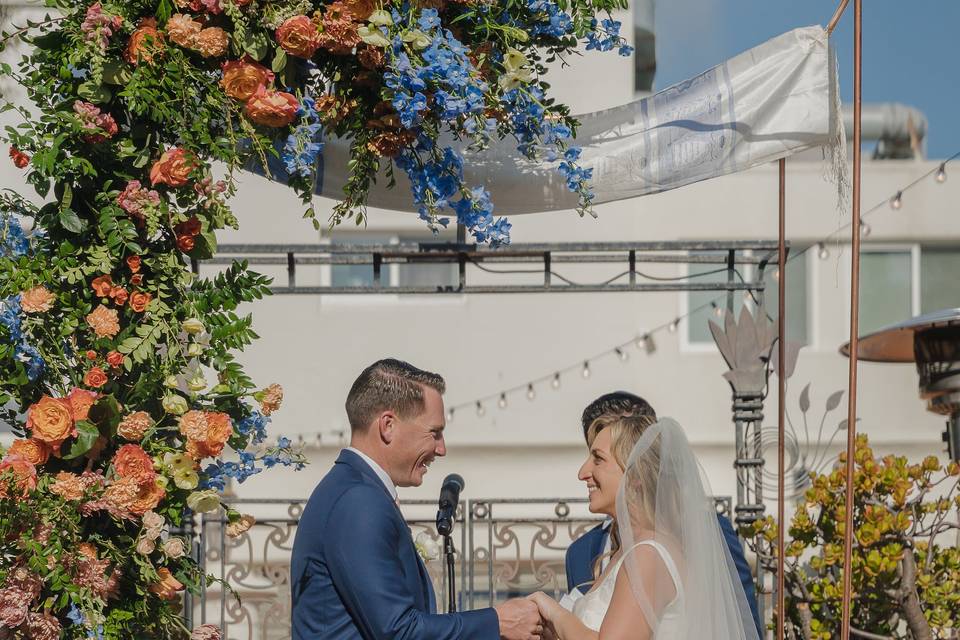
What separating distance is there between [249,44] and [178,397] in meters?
1.05

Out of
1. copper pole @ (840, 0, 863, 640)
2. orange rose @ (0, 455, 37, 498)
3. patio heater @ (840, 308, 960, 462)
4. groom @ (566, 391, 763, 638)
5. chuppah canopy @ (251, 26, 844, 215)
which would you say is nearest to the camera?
orange rose @ (0, 455, 37, 498)

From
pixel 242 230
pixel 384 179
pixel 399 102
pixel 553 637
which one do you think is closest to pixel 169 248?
pixel 399 102

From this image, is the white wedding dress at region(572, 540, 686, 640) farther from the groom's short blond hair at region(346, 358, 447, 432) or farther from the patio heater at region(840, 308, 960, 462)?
the patio heater at region(840, 308, 960, 462)

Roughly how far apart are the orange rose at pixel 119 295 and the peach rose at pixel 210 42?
0.72 meters

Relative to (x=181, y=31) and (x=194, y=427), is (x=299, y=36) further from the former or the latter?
(x=194, y=427)

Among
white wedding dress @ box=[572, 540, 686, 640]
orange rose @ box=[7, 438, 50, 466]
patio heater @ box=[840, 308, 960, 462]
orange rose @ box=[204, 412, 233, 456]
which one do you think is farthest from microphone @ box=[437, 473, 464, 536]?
patio heater @ box=[840, 308, 960, 462]

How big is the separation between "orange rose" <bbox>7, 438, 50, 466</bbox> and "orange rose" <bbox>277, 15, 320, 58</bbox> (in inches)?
51.8

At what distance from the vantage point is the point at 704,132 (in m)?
4.29

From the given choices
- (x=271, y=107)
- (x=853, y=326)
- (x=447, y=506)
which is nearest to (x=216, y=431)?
(x=447, y=506)

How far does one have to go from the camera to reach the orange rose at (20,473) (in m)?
3.17

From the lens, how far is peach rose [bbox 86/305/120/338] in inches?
132

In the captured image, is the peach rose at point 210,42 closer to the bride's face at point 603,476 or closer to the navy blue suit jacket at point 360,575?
the navy blue suit jacket at point 360,575

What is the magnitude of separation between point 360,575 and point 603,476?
3.24 feet

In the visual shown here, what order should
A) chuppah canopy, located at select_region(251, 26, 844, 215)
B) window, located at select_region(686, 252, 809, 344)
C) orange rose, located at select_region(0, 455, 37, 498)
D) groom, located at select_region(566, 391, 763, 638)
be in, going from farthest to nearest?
window, located at select_region(686, 252, 809, 344), groom, located at select_region(566, 391, 763, 638), chuppah canopy, located at select_region(251, 26, 844, 215), orange rose, located at select_region(0, 455, 37, 498)
